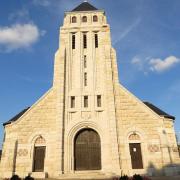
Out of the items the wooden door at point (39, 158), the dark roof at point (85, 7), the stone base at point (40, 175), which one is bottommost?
the stone base at point (40, 175)

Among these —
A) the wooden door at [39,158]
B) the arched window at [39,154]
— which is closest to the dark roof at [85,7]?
the arched window at [39,154]

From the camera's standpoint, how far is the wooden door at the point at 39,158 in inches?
813

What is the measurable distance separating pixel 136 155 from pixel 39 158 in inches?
352

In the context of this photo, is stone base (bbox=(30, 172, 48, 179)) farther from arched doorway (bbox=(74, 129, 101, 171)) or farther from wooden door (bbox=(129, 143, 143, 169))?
wooden door (bbox=(129, 143, 143, 169))

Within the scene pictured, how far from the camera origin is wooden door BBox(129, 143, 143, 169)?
20506 mm

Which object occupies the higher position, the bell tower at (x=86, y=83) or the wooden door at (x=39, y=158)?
the bell tower at (x=86, y=83)

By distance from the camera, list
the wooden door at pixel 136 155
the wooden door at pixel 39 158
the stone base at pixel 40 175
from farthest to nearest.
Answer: the wooden door at pixel 39 158 < the wooden door at pixel 136 155 < the stone base at pixel 40 175

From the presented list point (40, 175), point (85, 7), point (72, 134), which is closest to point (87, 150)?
point (72, 134)

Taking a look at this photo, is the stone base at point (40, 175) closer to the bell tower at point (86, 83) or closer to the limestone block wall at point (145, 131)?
the bell tower at point (86, 83)

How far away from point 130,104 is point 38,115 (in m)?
9.12

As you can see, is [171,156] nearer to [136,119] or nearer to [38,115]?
[136,119]

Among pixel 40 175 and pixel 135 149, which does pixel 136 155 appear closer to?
pixel 135 149

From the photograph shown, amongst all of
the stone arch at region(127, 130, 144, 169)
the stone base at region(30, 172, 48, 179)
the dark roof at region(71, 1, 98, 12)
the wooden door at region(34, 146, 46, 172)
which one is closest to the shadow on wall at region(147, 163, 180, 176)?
the stone arch at region(127, 130, 144, 169)

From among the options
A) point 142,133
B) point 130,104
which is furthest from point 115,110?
point 142,133
